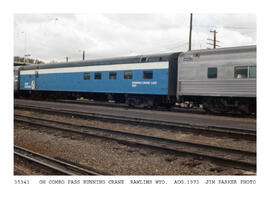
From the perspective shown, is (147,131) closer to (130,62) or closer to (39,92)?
(130,62)

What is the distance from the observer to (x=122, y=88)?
1908 cm

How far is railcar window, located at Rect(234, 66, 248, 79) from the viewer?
1384cm

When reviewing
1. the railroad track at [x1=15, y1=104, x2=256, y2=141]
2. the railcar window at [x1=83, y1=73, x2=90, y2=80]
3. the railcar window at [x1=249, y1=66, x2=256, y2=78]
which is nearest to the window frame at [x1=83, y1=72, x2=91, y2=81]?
the railcar window at [x1=83, y1=73, x2=90, y2=80]

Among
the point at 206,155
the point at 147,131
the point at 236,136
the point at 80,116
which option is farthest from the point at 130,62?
the point at 206,155

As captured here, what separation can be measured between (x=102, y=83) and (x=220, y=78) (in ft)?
30.2

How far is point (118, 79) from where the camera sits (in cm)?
1933

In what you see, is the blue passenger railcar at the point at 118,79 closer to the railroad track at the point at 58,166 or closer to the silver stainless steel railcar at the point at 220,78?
the silver stainless steel railcar at the point at 220,78

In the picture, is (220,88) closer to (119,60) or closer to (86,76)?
(119,60)

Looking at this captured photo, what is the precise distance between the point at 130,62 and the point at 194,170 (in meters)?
13.0

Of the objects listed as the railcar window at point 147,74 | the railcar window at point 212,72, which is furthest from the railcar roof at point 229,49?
the railcar window at point 147,74

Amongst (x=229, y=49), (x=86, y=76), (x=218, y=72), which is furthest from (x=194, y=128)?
(x=86, y=76)

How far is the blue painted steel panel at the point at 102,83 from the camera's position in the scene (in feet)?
56.5

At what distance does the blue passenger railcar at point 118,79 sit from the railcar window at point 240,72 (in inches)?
159

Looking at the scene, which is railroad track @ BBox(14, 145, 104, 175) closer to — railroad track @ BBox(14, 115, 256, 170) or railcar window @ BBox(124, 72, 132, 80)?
railroad track @ BBox(14, 115, 256, 170)
